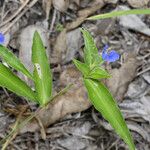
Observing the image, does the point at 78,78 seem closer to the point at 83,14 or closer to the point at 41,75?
the point at 41,75

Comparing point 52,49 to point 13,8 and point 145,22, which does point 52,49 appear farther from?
point 145,22

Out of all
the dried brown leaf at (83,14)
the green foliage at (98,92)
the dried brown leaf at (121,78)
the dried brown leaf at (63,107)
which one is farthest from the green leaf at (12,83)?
the dried brown leaf at (83,14)

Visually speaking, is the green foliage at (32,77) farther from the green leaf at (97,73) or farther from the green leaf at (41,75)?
the green leaf at (97,73)

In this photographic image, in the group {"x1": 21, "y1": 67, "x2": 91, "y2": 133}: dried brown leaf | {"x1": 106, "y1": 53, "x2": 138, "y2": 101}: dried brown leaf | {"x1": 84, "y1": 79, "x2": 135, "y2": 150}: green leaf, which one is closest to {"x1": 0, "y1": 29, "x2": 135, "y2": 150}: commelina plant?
{"x1": 84, "y1": 79, "x2": 135, "y2": 150}: green leaf

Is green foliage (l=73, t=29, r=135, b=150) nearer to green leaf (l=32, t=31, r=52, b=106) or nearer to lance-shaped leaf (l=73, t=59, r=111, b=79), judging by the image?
lance-shaped leaf (l=73, t=59, r=111, b=79)

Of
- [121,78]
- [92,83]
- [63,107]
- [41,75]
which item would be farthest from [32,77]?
[121,78]

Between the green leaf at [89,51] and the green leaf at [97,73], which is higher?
the green leaf at [89,51]

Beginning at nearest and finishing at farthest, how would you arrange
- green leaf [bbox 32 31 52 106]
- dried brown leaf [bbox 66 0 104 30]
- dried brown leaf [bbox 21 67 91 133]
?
green leaf [bbox 32 31 52 106]
dried brown leaf [bbox 21 67 91 133]
dried brown leaf [bbox 66 0 104 30]

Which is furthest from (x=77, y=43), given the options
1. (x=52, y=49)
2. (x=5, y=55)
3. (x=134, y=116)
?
(x=5, y=55)
